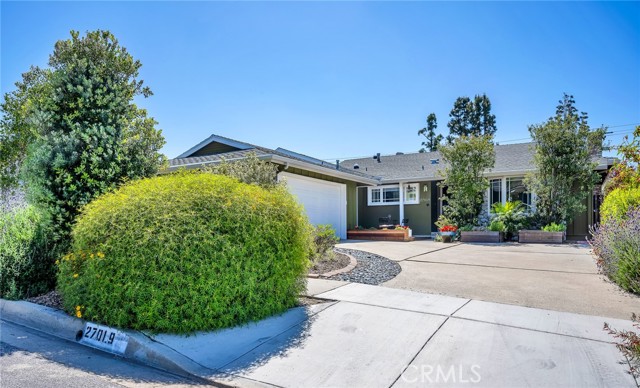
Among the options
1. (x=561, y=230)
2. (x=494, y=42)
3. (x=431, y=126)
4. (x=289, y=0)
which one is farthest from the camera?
(x=431, y=126)

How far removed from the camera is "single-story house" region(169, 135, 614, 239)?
12641mm

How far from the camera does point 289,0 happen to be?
8422 mm

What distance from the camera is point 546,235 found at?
12.7 metres

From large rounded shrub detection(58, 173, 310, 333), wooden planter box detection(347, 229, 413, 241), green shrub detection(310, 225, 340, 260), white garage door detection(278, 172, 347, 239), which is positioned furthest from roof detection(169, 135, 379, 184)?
large rounded shrub detection(58, 173, 310, 333)

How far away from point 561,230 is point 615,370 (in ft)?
38.0

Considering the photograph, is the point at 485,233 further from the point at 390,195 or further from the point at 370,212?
the point at 370,212

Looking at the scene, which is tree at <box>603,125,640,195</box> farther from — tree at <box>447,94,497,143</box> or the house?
tree at <box>447,94,497,143</box>

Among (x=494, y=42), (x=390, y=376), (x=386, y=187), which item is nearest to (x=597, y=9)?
(x=494, y=42)

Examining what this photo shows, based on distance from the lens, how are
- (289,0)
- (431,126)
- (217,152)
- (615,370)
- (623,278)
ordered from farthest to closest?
1. (431,126)
2. (217,152)
3. (289,0)
4. (623,278)
5. (615,370)

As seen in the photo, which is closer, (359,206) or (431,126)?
(359,206)

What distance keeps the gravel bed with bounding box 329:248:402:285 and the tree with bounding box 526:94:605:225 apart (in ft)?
27.2

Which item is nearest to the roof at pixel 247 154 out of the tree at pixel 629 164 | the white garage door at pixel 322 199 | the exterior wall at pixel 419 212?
the white garage door at pixel 322 199

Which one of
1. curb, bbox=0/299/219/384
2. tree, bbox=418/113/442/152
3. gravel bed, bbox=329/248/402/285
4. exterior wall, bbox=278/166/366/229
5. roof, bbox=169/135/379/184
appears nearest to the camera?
curb, bbox=0/299/219/384

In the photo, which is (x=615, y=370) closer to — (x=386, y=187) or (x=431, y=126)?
(x=386, y=187)
